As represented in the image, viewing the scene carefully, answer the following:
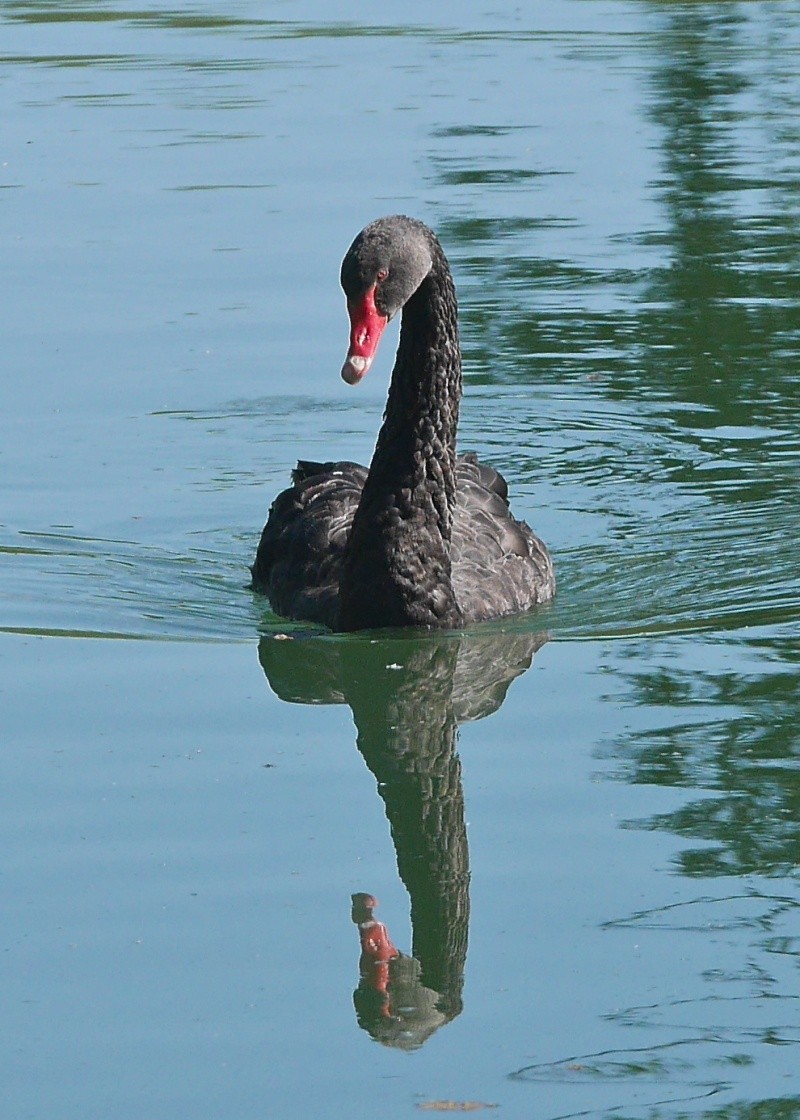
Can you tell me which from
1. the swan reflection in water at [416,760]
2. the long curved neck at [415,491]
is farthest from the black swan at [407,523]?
the swan reflection in water at [416,760]

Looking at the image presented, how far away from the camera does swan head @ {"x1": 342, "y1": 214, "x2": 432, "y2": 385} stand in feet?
22.2

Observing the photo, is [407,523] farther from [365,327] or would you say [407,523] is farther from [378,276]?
[378,276]

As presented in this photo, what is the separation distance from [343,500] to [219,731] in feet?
6.80

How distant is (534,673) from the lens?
6.75 m

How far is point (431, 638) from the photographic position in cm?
718

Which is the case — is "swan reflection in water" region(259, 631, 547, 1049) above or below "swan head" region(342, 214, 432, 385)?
below

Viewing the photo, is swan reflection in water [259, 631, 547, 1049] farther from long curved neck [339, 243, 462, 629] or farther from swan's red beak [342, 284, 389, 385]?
swan's red beak [342, 284, 389, 385]

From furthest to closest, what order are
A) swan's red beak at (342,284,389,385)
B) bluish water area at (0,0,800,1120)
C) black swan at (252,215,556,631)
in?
black swan at (252,215,556,631) < swan's red beak at (342,284,389,385) < bluish water area at (0,0,800,1120)

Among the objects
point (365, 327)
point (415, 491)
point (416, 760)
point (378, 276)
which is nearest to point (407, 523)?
point (415, 491)

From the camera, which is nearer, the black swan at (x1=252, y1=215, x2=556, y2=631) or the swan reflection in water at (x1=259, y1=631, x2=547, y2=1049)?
the swan reflection in water at (x1=259, y1=631, x2=547, y2=1049)

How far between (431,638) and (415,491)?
1.70 feet

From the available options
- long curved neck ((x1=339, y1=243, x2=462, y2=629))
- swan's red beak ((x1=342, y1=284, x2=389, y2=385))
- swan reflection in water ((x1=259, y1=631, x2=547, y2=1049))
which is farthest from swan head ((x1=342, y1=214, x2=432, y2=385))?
swan reflection in water ((x1=259, y1=631, x2=547, y2=1049))

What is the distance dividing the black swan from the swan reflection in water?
7.1 inches

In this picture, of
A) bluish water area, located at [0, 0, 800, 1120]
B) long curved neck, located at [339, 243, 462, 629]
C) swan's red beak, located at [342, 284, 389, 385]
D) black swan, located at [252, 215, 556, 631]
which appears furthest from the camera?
long curved neck, located at [339, 243, 462, 629]
